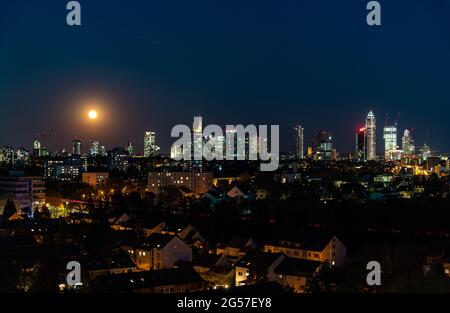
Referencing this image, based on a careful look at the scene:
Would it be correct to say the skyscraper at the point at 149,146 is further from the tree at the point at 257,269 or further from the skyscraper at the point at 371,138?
the tree at the point at 257,269

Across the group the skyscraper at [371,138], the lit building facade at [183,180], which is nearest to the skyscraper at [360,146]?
the skyscraper at [371,138]

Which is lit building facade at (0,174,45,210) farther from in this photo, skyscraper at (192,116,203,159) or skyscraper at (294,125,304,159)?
skyscraper at (294,125,304,159)

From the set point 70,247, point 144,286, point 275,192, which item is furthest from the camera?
point 275,192

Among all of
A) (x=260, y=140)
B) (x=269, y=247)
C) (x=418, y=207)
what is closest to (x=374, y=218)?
(x=418, y=207)

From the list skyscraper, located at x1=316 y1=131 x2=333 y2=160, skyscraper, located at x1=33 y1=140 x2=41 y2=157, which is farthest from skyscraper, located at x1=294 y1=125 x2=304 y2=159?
skyscraper, located at x1=33 y1=140 x2=41 y2=157

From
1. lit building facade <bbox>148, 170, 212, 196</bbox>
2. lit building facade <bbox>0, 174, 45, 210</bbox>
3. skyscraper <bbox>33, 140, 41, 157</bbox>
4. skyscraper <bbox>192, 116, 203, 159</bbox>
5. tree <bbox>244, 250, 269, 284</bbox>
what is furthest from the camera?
skyscraper <bbox>33, 140, 41, 157</bbox>

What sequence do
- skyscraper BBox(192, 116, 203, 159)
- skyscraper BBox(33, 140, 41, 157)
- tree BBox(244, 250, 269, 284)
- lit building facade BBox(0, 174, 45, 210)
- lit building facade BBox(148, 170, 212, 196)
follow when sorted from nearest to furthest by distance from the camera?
tree BBox(244, 250, 269, 284) → lit building facade BBox(0, 174, 45, 210) → lit building facade BBox(148, 170, 212, 196) → skyscraper BBox(192, 116, 203, 159) → skyscraper BBox(33, 140, 41, 157)

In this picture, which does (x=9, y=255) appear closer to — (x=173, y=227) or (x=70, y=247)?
(x=70, y=247)
